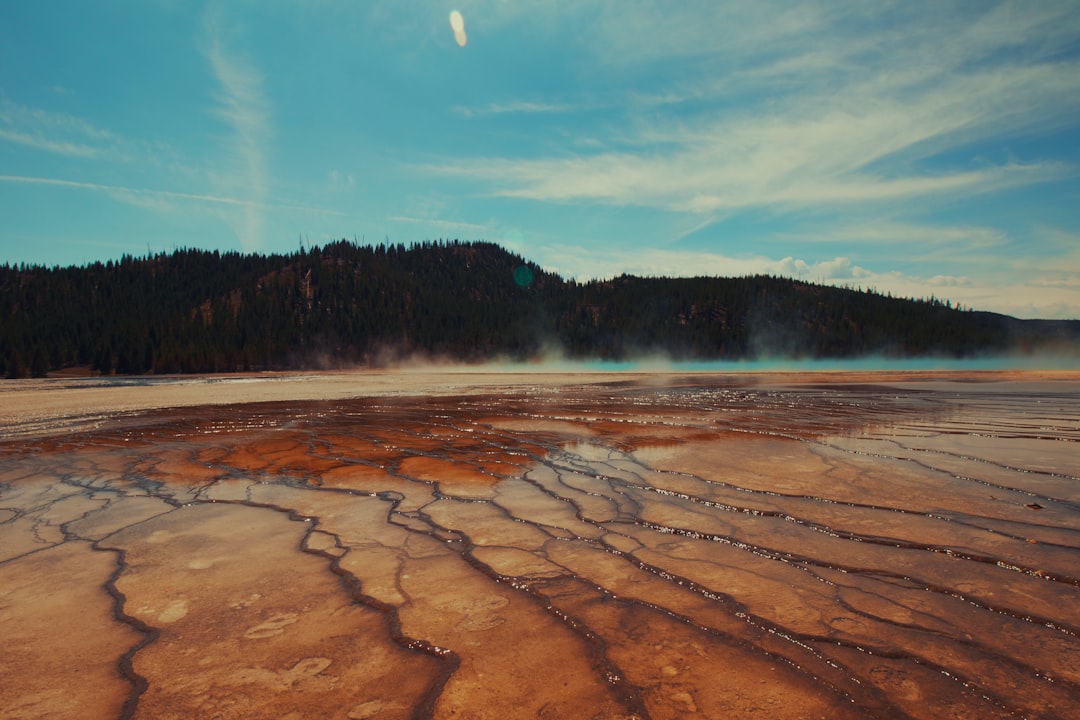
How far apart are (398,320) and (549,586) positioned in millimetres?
128884

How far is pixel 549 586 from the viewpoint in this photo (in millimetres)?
3561

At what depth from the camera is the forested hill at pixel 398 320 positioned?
9975 cm

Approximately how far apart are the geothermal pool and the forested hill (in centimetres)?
9439

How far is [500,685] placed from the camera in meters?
2.48

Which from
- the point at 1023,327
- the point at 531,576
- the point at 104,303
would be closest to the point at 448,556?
the point at 531,576

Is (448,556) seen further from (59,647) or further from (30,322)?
(30,322)

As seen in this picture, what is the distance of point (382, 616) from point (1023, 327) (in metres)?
193

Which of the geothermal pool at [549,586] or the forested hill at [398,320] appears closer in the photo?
the geothermal pool at [549,586]

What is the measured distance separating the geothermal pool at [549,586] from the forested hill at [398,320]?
310ft

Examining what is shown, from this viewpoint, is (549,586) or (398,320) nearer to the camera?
(549,586)

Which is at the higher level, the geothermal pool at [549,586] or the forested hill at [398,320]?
the forested hill at [398,320]

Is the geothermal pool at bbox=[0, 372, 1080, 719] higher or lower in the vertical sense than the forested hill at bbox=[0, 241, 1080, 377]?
lower

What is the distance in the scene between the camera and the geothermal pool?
95.4 inches

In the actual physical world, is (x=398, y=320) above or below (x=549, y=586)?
above
